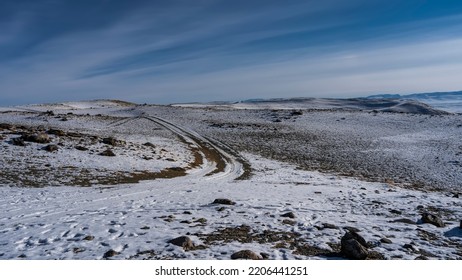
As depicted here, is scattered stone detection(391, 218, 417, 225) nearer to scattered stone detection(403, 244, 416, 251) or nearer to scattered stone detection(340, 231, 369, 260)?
scattered stone detection(403, 244, 416, 251)

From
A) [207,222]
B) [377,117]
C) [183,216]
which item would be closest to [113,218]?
[183,216]

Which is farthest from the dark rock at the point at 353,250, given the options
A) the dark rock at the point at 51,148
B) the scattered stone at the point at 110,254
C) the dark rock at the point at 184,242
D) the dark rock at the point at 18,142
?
the dark rock at the point at 18,142

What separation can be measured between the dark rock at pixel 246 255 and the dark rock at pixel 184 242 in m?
1.34

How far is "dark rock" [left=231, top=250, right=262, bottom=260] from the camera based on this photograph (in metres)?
8.88

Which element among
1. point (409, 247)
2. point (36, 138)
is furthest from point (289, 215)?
point (36, 138)

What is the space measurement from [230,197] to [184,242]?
661 cm

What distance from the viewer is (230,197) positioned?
1611cm

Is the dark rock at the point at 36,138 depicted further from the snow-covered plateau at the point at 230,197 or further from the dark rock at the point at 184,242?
the dark rock at the point at 184,242

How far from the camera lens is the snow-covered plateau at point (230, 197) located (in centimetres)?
980

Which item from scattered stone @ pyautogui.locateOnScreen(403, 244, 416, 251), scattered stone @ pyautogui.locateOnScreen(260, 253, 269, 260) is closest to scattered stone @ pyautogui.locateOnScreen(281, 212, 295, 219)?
scattered stone @ pyautogui.locateOnScreen(260, 253, 269, 260)

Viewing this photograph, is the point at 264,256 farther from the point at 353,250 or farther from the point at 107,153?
the point at 107,153

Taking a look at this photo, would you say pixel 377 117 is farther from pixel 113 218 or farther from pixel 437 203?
pixel 113 218

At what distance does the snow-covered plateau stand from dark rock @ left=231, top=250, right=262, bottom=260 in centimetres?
4

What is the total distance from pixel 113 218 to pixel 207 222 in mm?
3462
